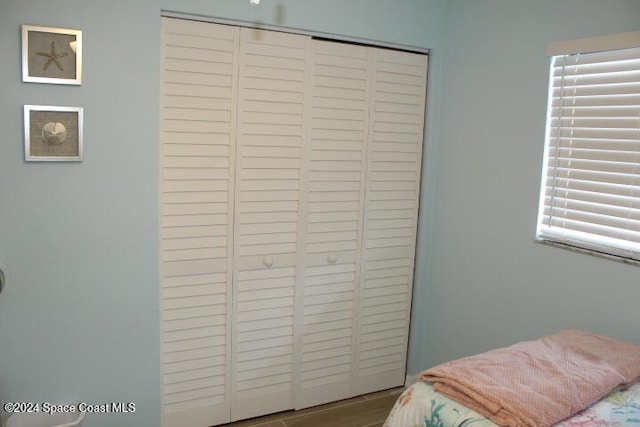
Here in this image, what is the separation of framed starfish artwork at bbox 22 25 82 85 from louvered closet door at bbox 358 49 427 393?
1.40 m

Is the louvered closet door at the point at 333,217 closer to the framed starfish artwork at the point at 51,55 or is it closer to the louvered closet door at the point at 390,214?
the louvered closet door at the point at 390,214

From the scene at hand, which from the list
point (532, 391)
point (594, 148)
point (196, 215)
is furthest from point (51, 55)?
point (594, 148)

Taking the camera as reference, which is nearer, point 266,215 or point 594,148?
point 594,148

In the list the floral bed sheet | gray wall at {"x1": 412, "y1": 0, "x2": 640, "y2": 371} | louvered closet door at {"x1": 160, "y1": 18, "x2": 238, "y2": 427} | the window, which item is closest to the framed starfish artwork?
louvered closet door at {"x1": 160, "y1": 18, "x2": 238, "y2": 427}

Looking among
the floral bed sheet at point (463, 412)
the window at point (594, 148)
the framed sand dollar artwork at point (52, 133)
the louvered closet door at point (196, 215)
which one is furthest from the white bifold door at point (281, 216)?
the floral bed sheet at point (463, 412)

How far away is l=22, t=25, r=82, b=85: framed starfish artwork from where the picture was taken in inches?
81.4

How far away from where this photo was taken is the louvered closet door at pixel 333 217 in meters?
2.75

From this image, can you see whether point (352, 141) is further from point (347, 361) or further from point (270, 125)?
point (347, 361)

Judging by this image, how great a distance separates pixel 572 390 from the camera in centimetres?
163

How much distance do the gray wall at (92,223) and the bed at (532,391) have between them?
124cm

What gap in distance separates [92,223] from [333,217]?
1143mm

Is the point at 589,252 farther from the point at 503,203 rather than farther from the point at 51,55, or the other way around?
the point at 51,55

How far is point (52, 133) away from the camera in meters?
2.13

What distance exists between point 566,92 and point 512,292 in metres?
0.92
